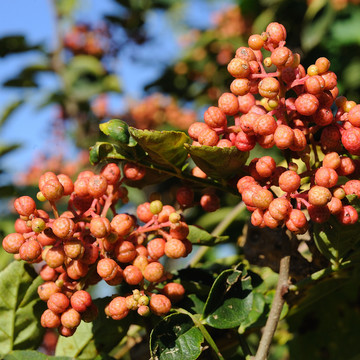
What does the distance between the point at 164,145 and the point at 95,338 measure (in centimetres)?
68

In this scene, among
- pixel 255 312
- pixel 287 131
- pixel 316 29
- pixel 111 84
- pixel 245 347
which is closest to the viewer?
pixel 287 131

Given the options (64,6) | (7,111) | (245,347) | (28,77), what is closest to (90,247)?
(245,347)

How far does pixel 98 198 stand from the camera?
1.33m

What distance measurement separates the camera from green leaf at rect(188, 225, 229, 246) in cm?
143

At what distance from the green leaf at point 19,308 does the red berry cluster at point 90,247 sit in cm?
18

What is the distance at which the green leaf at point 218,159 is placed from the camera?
119cm

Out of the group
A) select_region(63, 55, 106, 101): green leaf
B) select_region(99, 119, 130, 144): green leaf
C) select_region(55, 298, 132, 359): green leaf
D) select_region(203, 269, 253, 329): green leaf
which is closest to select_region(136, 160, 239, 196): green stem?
select_region(99, 119, 130, 144): green leaf

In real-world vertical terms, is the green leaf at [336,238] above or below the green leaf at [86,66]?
above

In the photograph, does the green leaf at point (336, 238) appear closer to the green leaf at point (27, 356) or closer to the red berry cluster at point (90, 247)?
the red berry cluster at point (90, 247)

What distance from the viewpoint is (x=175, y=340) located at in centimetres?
122

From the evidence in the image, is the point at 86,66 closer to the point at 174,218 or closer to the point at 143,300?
the point at 174,218

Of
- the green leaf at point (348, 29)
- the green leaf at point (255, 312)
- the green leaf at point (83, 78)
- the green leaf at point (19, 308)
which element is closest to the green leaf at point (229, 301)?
the green leaf at point (255, 312)

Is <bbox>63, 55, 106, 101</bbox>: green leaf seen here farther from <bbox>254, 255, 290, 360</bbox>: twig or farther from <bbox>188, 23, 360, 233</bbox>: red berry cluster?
<bbox>254, 255, 290, 360</bbox>: twig

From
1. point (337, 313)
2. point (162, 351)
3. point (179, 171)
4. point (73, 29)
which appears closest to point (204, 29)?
point (73, 29)
